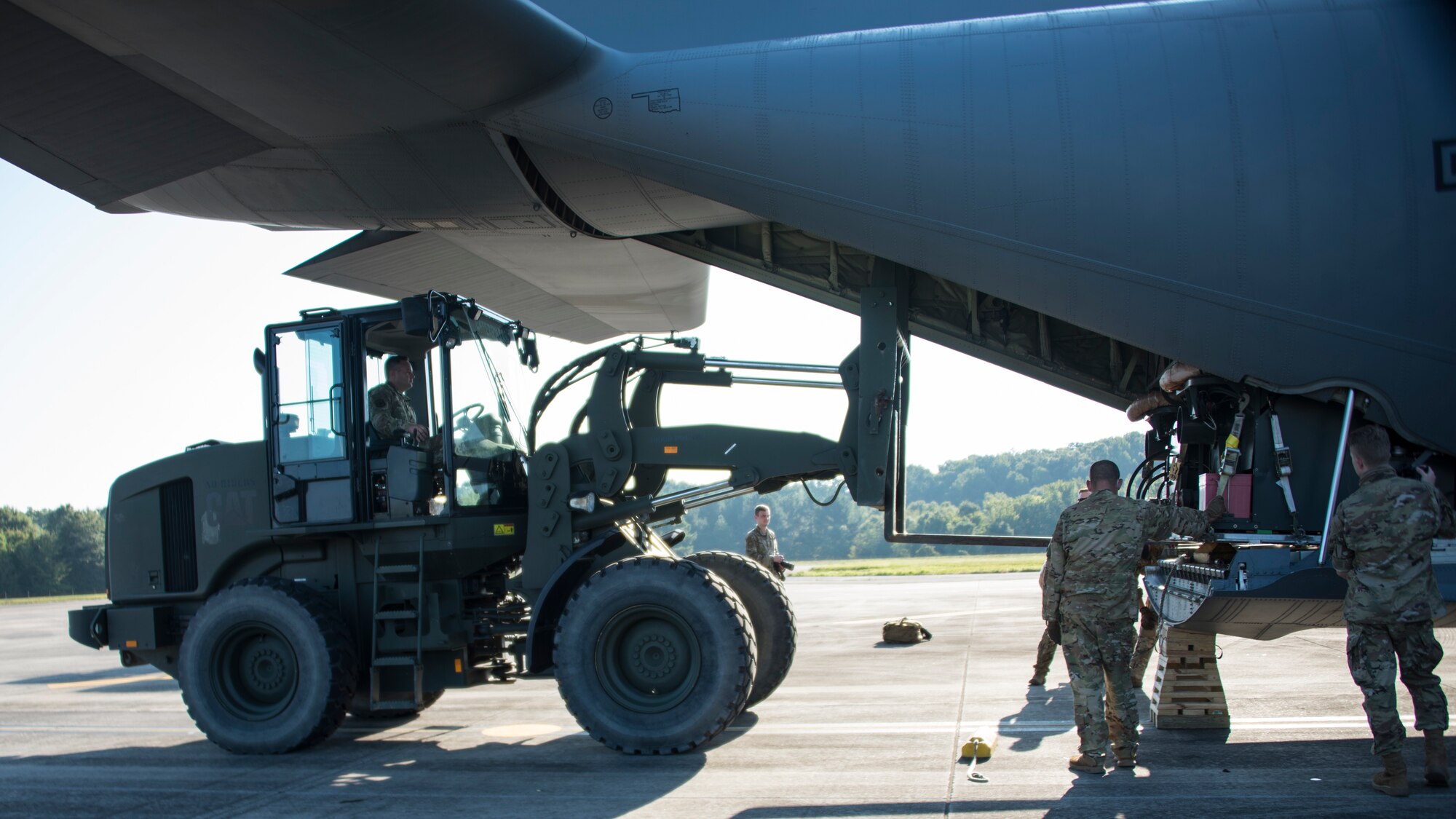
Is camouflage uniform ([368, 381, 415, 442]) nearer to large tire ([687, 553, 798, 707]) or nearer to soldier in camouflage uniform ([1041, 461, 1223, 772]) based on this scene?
large tire ([687, 553, 798, 707])

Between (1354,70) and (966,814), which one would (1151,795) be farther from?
(1354,70)

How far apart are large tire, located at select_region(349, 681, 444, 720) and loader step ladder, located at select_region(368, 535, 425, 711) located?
0.06 meters

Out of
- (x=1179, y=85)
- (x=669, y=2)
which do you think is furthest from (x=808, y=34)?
(x=1179, y=85)

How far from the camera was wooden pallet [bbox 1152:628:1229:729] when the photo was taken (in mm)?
6918

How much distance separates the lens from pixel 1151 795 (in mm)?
5191

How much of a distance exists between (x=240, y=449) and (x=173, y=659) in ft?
5.61

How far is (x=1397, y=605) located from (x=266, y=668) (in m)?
7.08

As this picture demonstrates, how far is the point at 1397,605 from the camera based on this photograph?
5.16 meters

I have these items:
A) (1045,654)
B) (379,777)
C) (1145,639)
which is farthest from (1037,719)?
(379,777)

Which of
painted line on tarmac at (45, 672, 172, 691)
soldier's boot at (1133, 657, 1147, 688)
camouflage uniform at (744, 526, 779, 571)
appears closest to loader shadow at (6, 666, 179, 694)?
painted line on tarmac at (45, 672, 172, 691)

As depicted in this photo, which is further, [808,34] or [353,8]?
[808,34]

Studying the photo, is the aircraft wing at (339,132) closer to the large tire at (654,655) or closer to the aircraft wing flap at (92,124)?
the aircraft wing flap at (92,124)

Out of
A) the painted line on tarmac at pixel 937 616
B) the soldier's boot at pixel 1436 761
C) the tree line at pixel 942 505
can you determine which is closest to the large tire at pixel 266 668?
the soldier's boot at pixel 1436 761

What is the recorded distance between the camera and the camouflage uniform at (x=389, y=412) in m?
7.72
